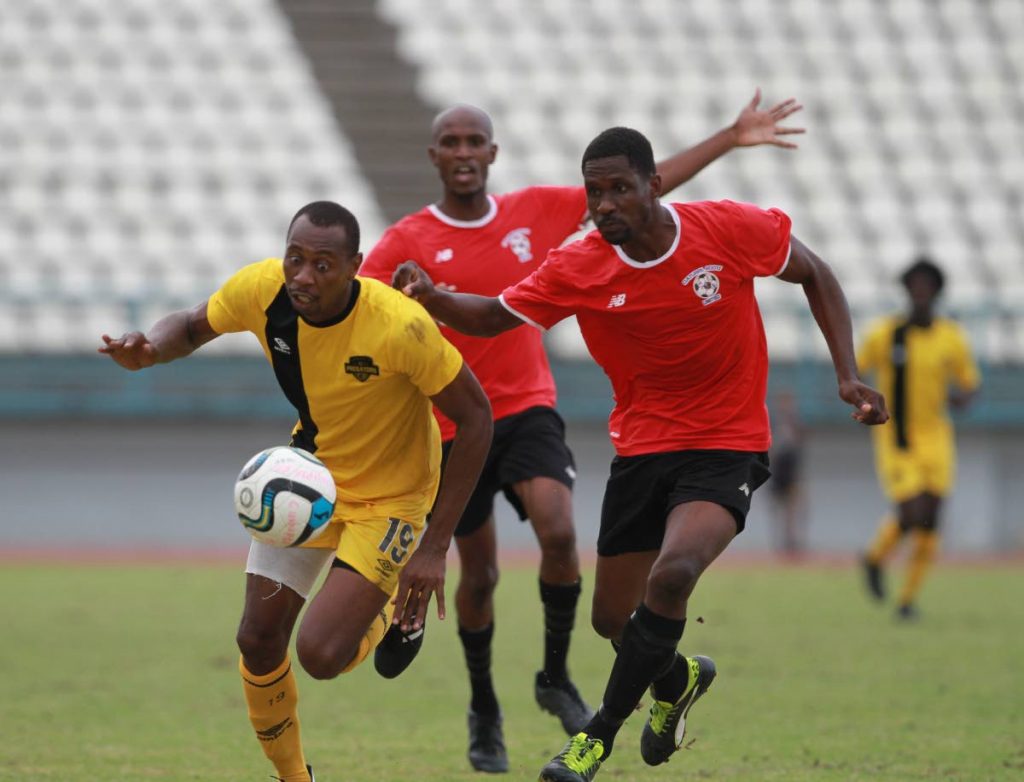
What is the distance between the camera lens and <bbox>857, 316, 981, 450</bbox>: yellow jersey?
42.8 feet

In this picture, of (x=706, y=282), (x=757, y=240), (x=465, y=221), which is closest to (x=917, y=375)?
(x=465, y=221)

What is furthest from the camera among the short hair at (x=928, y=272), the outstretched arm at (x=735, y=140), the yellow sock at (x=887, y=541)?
the yellow sock at (x=887, y=541)

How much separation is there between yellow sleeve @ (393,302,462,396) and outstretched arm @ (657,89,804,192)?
5.79 feet

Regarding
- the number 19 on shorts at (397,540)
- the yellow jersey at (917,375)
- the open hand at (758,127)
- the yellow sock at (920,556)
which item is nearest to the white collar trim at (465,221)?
the open hand at (758,127)

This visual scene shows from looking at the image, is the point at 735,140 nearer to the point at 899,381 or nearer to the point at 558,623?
the point at 558,623

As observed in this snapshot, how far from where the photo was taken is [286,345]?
580cm

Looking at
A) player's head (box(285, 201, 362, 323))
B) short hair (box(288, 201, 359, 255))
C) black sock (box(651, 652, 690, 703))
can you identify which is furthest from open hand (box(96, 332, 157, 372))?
black sock (box(651, 652, 690, 703))

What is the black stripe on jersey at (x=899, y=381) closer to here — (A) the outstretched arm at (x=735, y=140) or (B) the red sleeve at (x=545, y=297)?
(A) the outstretched arm at (x=735, y=140)

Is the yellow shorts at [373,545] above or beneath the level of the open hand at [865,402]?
beneath

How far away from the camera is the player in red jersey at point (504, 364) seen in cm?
704

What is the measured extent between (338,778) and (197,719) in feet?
6.24

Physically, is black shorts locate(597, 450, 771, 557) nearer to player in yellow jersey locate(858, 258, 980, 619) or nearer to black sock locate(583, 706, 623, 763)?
black sock locate(583, 706, 623, 763)

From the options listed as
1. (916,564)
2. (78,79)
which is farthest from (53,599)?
(78,79)

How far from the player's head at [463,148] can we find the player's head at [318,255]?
1641 mm
